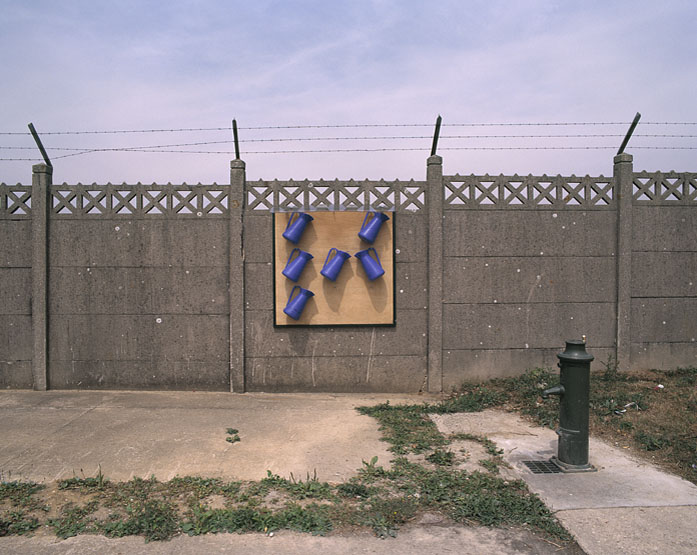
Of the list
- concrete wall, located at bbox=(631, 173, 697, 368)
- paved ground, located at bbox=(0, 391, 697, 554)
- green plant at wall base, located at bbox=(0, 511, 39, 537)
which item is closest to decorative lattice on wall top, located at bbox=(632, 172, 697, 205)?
concrete wall, located at bbox=(631, 173, 697, 368)

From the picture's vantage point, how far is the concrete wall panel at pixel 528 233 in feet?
22.2

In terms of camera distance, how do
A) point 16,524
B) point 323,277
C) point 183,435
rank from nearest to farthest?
point 16,524 < point 183,435 < point 323,277

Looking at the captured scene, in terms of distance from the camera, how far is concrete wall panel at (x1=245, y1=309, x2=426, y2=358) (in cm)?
667

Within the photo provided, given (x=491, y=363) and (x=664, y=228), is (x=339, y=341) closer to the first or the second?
(x=491, y=363)

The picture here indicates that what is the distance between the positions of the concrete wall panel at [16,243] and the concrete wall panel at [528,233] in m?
5.51

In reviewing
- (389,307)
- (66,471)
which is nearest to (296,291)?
(389,307)

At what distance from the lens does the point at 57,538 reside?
318cm

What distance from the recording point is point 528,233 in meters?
6.80

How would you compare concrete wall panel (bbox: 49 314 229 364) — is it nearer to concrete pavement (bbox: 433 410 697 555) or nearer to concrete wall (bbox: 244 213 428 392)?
concrete wall (bbox: 244 213 428 392)

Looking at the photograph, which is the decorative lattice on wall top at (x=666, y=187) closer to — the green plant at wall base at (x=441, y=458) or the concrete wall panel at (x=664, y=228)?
the concrete wall panel at (x=664, y=228)

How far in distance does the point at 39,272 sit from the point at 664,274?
8302 mm

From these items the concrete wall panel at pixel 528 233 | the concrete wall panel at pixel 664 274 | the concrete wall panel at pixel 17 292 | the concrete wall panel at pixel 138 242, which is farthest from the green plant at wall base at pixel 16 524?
the concrete wall panel at pixel 664 274

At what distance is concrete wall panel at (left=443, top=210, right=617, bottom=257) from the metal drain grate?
3094mm

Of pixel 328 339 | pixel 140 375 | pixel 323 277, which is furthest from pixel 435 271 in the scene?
pixel 140 375
